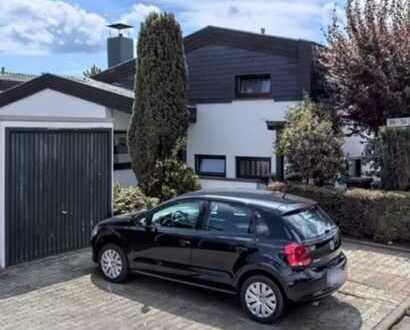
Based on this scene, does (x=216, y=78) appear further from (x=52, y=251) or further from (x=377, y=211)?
(x=52, y=251)

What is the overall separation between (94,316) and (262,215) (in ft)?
7.80

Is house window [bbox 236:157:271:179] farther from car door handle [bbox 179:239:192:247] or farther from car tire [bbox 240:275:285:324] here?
car tire [bbox 240:275:285:324]

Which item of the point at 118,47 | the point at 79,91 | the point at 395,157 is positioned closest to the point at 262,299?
the point at 395,157

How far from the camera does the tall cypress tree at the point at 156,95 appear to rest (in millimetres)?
13547

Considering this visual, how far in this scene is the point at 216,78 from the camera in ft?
52.3

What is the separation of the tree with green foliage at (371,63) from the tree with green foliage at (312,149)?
1.36m

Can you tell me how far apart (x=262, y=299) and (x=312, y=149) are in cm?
549

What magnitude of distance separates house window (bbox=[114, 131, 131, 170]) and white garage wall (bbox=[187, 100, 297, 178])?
203cm

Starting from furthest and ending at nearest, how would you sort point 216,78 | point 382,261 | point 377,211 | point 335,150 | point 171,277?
point 216,78
point 335,150
point 377,211
point 382,261
point 171,277

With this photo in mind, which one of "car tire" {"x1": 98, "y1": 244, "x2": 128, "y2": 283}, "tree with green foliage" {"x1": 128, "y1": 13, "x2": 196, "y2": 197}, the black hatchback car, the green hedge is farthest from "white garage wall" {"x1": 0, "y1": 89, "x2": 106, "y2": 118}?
the black hatchback car

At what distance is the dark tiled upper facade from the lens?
14266 millimetres

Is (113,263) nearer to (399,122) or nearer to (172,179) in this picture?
(172,179)

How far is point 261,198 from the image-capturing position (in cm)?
683

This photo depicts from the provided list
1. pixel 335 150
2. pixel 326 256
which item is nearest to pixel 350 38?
pixel 335 150
